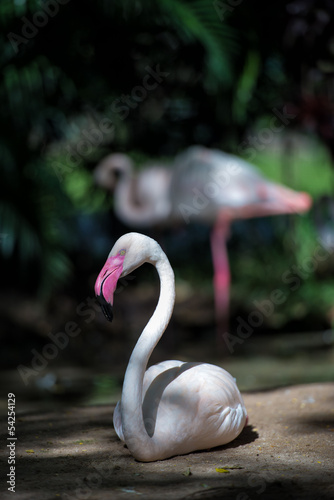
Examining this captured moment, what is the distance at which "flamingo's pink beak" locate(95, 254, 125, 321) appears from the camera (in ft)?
8.23

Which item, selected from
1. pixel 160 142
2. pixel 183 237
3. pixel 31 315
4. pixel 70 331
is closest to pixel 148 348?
pixel 70 331

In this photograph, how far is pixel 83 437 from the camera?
3012 millimetres

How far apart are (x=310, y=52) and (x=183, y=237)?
3714 millimetres

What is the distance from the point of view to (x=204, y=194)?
23.4ft

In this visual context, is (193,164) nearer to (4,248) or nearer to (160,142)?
(160,142)

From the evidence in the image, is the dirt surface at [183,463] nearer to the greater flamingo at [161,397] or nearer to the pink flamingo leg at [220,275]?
the greater flamingo at [161,397]

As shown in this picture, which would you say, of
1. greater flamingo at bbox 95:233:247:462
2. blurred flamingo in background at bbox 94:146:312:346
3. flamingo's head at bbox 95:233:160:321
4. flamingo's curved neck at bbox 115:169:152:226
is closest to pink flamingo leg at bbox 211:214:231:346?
blurred flamingo in background at bbox 94:146:312:346

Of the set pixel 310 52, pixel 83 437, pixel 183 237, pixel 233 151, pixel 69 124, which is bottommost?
pixel 183 237

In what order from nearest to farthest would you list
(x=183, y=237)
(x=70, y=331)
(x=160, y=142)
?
(x=70, y=331) → (x=160, y=142) → (x=183, y=237)

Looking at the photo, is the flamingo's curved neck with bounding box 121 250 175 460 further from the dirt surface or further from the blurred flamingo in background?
the blurred flamingo in background

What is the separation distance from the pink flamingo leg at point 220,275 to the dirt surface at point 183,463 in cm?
336

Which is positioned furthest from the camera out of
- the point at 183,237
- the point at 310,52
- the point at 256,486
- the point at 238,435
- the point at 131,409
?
the point at 183,237

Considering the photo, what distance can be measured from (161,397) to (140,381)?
13 centimetres

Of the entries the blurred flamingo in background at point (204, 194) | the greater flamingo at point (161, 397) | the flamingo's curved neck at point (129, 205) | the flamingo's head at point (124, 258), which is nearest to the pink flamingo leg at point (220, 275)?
the blurred flamingo in background at point (204, 194)
